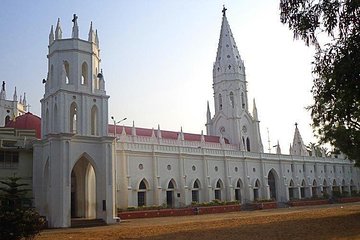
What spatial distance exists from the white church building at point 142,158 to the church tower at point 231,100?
0.16m

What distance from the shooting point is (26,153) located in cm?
3216

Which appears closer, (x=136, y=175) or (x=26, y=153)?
(x=26, y=153)

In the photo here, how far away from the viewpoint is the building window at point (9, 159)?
30.9m

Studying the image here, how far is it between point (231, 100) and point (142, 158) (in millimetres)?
26989

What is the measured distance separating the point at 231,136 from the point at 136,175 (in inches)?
991

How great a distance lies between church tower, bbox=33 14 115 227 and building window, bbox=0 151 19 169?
1658mm

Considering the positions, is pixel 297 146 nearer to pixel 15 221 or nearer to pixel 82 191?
pixel 82 191

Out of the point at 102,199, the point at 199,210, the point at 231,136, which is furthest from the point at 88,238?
the point at 231,136

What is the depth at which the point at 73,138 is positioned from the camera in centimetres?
3003

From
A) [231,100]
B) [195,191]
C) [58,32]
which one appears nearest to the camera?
[58,32]

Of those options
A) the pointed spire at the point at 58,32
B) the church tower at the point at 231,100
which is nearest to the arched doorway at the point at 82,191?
the pointed spire at the point at 58,32

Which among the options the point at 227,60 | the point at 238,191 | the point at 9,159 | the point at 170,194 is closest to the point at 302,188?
the point at 238,191

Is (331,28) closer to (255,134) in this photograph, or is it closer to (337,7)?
(337,7)

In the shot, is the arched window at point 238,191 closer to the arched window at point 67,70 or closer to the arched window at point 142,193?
the arched window at point 142,193
